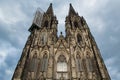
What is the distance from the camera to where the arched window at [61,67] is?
70.1 ft

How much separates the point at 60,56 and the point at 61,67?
2051 mm

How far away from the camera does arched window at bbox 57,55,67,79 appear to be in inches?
841

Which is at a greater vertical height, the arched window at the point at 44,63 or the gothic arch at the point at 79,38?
the gothic arch at the point at 79,38

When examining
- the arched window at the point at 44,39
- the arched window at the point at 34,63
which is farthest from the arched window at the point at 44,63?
the arched window at the point at 44,39

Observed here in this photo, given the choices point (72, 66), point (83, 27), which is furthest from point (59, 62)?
point (83, 27)

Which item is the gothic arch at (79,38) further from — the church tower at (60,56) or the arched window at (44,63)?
the arched window at (44,63)

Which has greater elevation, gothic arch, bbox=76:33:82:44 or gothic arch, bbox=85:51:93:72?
gothic arch, bbox=76:33:82:44

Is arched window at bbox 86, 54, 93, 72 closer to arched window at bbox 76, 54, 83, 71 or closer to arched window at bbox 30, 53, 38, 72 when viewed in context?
arched window at bbox 76, 54, 83, 71

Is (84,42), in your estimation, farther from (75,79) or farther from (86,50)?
(75,79)

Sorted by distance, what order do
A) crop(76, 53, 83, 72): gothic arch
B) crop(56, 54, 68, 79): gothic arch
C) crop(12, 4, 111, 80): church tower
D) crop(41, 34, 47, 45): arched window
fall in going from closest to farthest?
crop(12, 4, 111, 80): church tower < crop(56, 54, 68, 79): gothic arch < crop(76, 53, 83, 72): gothic arch < crop(41, 34, 47, 45): arched window

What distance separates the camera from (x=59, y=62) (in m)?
23.3

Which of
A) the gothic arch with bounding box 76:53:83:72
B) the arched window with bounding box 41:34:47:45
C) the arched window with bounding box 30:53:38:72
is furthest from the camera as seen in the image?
the arched window with bounding box 41:34:47:45

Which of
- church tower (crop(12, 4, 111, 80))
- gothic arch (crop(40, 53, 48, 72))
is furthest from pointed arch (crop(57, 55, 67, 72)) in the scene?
gothic arch (crop(40, 53, 48, 72))

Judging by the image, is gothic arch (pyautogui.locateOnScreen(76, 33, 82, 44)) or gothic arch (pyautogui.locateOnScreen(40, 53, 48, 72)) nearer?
gothic arch (pyautogui.locateOnScreen(40, 53, 48, 72))
